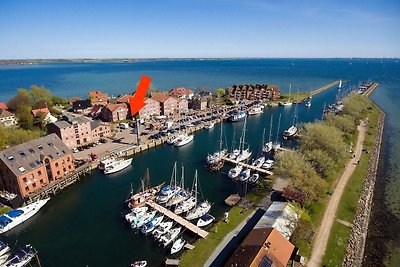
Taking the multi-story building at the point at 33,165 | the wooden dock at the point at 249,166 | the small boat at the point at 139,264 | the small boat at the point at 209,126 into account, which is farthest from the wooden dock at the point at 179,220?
the small boat at the point at 209,126

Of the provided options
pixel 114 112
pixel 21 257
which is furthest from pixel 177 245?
pixel 114 112

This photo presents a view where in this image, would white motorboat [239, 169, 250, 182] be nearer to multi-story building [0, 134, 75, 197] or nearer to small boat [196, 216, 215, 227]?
small boat [196, 216, 215, 227]

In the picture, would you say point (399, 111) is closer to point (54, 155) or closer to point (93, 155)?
point (93, 155)

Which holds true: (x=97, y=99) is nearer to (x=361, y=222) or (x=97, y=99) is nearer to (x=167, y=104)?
(x=167, y=104)

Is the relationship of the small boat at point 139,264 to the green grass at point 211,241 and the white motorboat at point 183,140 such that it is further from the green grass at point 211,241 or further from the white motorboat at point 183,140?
the white motorboat at point 183,140

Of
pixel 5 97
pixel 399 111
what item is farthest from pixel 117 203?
pixel 5 97

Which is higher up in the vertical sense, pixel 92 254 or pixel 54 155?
pixel 54 155

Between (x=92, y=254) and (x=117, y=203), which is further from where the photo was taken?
(x=117, y=203)
